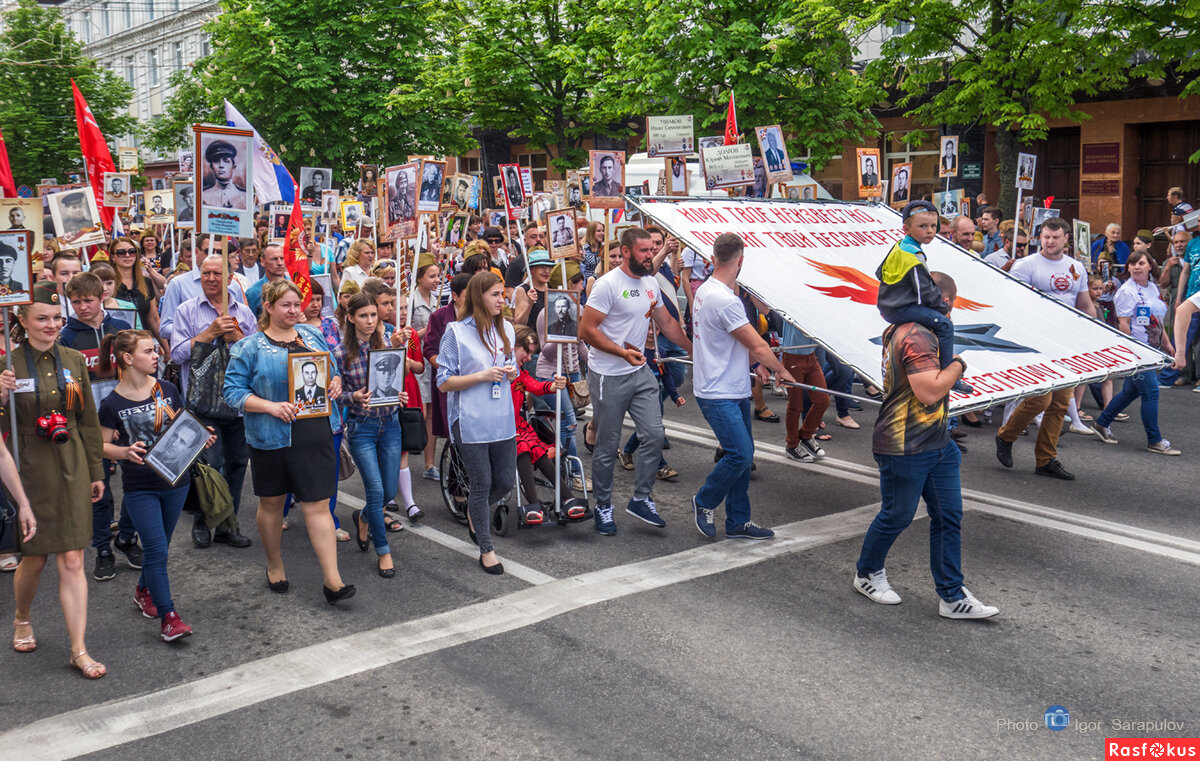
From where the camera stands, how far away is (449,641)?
18.1 feet

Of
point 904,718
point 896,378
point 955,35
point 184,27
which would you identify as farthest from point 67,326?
point 184,27

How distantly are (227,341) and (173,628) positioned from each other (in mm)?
2101

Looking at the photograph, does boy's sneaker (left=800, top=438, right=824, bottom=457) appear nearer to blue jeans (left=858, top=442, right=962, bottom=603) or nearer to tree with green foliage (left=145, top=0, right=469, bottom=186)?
blue jeans (left=858, top=442, right=962, bottom=603)

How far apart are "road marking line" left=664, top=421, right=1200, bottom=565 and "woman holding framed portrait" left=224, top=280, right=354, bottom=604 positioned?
438cm

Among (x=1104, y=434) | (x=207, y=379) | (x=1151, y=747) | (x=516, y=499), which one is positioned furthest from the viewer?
(x=1104, y=434)

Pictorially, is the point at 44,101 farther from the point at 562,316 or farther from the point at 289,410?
the point at 289,410

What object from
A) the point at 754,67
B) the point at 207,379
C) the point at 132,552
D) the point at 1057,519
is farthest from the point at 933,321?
the point at 754,67

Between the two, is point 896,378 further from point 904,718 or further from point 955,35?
point 955,35

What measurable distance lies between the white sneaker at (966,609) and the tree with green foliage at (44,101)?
39013 mm

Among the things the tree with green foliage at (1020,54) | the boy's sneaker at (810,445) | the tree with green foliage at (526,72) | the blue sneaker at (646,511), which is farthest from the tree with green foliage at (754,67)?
the blue sneaker at (646,511)

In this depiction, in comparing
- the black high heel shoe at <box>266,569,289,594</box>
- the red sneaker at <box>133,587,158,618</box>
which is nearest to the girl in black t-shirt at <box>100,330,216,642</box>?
the red sneaker at <box>133,587,158,618</box>

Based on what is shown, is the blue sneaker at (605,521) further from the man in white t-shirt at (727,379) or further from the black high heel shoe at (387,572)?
the black high heel shoe at (387,572)

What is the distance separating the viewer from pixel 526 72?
29781 millimetres

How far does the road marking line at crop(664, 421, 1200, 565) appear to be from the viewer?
A: 6793 millimetres
